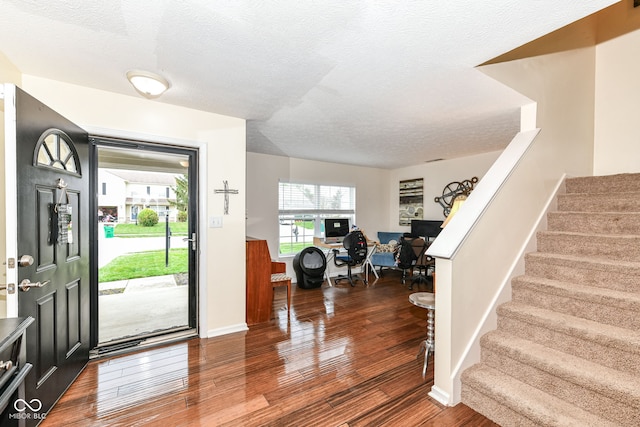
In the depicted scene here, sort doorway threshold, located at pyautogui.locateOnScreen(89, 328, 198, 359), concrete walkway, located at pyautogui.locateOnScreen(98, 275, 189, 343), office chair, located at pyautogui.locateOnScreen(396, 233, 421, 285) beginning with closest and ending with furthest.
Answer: doorway threshold, located at pyautogui.locateOnScreen(89, 328, 198, 359) → concrete walkway, located at pyautogui.locateOnScreen(98, 275, 189, 343) → office chair, located at pyautogui.locateOnScreen(396, 233, 421, 285)

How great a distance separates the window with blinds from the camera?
5.03m

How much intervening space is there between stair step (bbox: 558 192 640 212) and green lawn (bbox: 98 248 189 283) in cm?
385

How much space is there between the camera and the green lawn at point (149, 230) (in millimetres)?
2866

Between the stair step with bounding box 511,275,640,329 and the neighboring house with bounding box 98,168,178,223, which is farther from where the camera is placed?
the neighboring house with bounding box 98,168,178,223

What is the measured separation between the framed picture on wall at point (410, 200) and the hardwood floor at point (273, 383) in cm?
303

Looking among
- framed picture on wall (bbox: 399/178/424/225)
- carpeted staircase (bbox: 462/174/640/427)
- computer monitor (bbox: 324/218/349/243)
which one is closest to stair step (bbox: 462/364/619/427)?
carpeted staircase (bbox: 462/174/640/427)

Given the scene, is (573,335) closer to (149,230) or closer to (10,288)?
(10,288)

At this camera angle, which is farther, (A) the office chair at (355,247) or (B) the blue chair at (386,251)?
(B) the blue chair at (386,251)

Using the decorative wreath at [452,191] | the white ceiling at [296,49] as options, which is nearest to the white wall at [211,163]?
the white ceiling at [296,49]

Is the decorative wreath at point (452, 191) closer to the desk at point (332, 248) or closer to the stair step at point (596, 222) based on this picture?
the desk at point (332, 248)

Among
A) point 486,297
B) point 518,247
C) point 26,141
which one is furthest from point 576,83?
point 26,141

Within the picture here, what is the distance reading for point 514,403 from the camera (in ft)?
5.06

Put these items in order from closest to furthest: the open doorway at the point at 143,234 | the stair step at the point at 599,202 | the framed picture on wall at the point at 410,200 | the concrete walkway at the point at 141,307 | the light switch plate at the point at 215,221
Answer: the stair step at the point at 599,202, the open doorway at the point at 143,234, the light switch plate at the point at 215,221, the concrete walkway at the point at 141,307, the framed picture on wall at the point at 410,200

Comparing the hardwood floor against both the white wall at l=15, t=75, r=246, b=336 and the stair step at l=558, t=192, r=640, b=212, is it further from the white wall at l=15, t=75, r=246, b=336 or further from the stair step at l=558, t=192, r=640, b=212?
the stair step at l=558, t=192, r=640, b=212
